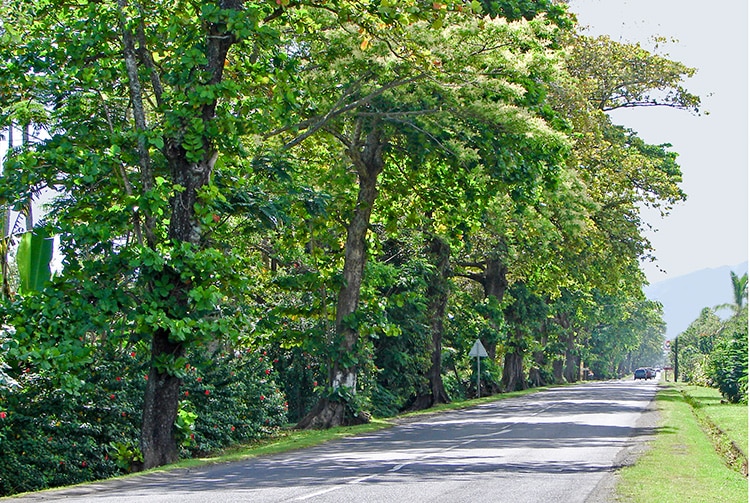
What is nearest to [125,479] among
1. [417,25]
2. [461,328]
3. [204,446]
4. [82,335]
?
[82,335]

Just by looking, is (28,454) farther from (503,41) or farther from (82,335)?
(503,41)

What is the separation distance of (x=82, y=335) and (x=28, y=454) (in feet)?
9.88

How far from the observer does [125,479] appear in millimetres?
16250

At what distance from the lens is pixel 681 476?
15.5 meters

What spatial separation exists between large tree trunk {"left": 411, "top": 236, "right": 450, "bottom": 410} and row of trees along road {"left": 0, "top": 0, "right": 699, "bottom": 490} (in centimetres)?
291

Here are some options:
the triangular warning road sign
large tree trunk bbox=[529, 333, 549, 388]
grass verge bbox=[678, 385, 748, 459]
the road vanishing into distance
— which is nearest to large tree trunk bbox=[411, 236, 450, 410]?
the triangular warning road sign

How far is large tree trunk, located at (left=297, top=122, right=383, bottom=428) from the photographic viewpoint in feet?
97.1

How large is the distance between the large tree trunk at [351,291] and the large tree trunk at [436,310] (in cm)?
938

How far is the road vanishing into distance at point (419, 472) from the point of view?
12977 mm

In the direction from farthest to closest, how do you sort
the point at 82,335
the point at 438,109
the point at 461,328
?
1. the point at 461,328
2. the point at 438,109
3. the point at 82,335

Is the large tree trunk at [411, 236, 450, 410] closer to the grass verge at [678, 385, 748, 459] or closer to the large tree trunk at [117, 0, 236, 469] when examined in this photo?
the grass verge at [678, 385, 748, 459]

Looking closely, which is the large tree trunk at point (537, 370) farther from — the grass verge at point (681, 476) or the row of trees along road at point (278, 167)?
the grass verge at point (681, 476)

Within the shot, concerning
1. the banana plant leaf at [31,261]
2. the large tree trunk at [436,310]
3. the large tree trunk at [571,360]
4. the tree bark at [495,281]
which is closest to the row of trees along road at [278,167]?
the banana plant leaf at [31,261]

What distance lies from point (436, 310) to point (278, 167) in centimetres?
2146
